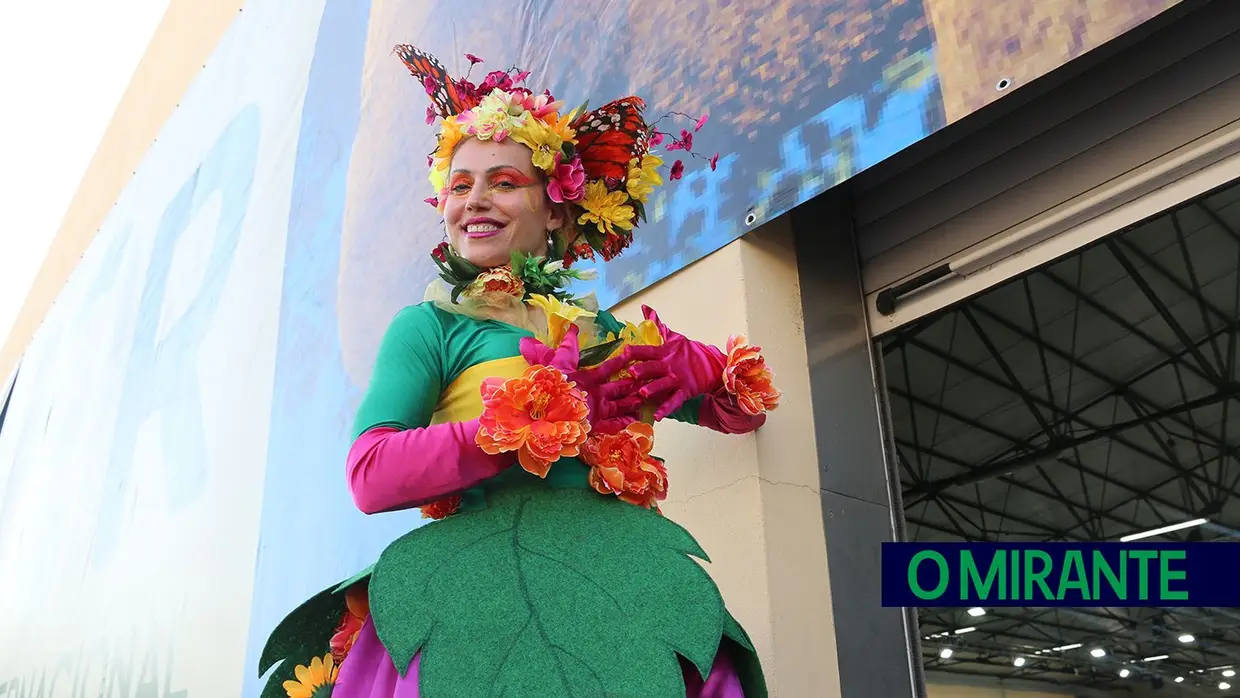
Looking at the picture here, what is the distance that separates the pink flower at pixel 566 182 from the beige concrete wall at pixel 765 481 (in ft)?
1.40

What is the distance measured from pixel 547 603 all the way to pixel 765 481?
2.17 ft

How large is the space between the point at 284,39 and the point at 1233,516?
10.0 meters

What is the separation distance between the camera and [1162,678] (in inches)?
691

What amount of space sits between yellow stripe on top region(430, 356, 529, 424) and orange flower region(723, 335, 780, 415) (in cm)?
35

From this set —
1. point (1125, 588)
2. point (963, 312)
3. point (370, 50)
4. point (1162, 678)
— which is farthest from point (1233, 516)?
point (1125, 588)

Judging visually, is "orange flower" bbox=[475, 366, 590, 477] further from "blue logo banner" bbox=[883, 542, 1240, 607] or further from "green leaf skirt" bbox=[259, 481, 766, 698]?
"blue logo banner" bbox=[883, 542, 1240, 607]

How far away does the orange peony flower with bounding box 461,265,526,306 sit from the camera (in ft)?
4.85

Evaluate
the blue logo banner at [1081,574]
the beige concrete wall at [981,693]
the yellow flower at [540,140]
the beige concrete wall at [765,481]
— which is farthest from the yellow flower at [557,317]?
the beige concrete wall at [981,693]

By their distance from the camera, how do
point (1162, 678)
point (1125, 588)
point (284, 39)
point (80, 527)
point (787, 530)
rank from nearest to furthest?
point (1125, 588) → point (787, 530) → point (284, 39) → point (80, 527) → point (1162, 678)

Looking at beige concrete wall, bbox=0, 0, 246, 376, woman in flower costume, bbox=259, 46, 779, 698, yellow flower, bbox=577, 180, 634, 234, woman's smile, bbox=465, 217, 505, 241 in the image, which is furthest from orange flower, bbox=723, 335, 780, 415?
beige concrete wall, bbox=0, 0, 246, 376

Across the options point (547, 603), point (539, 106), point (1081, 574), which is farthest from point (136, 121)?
point (1081, 574)

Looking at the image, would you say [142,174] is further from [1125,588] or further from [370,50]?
[1125,588]

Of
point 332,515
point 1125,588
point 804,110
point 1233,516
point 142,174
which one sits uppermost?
point 142,174

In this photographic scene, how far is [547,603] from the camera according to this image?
116 cm
